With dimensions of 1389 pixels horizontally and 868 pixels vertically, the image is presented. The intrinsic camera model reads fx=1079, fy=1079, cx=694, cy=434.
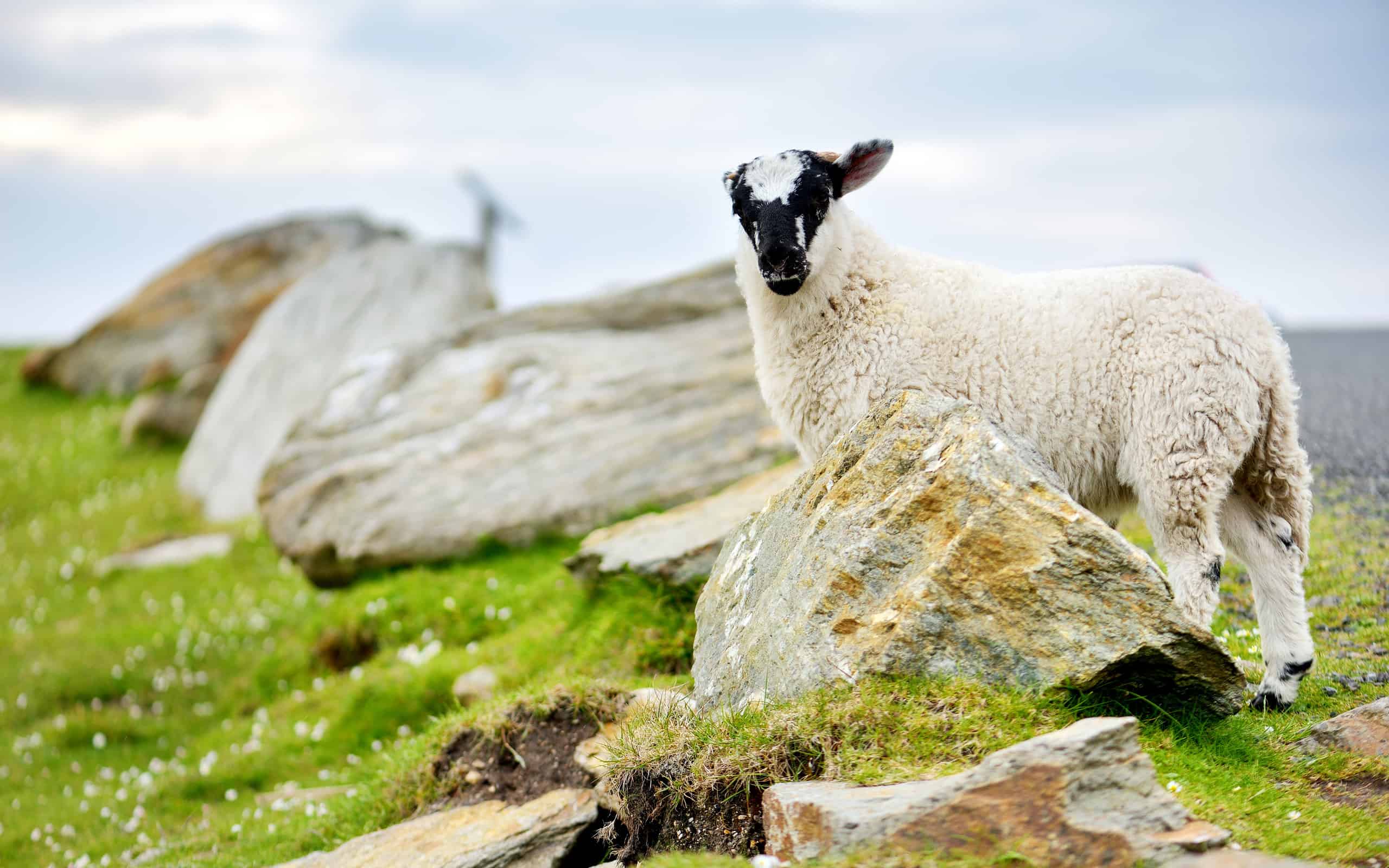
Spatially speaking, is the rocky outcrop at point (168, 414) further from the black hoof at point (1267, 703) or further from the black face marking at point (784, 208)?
the black hoof at point (1267, 703)

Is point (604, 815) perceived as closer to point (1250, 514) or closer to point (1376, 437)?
point (1250, 514)

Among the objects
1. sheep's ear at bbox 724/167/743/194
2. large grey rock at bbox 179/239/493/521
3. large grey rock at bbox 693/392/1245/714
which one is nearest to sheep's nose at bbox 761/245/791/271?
sheep's ear at bbox 724/167/743/194

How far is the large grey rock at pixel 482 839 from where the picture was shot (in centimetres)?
698

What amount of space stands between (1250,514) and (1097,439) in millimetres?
1409

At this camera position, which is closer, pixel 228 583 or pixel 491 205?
pixel 228 583

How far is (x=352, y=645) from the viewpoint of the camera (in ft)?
45.6

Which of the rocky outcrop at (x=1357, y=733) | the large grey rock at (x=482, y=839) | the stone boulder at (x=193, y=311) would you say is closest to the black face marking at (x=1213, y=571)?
the rocky outcrop at (x=1357, y=733)

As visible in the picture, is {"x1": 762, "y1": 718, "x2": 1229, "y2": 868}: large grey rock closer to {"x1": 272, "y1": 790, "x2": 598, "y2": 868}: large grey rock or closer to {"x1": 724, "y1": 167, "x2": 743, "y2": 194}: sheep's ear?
{"x1": 272, "y1": 790, "x2": 598, "y2": 868}: large grey rock

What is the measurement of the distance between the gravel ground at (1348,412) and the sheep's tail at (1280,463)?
8.68 feet

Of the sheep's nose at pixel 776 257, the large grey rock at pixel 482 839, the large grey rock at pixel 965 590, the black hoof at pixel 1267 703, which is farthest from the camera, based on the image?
the sheep's nose at pixel 776 257

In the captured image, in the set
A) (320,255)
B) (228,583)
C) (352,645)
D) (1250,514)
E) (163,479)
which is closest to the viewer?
(1250,514)

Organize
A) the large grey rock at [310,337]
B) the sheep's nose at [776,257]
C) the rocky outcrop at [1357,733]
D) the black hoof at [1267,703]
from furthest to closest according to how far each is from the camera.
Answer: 1. the large grey rock at [310,337]
2. the sheep's nose at [776,257]
3. the black hoof at [1267,703]
4. the rocky outcrop at [1357,733]

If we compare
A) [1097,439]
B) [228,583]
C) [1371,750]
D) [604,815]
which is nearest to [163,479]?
[228,583]

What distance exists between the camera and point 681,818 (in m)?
6.25
